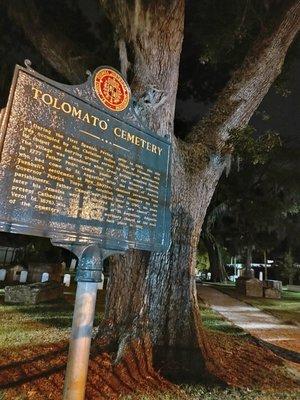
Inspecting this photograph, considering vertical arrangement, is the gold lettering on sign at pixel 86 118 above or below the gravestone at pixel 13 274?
above

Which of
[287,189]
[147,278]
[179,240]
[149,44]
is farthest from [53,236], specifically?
[287,189]

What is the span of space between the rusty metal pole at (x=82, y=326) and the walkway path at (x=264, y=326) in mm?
4337

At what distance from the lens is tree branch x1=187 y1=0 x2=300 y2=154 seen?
610 cm

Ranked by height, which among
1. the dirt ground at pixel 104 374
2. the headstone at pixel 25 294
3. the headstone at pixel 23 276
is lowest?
the dirt ground at pixel 104 374

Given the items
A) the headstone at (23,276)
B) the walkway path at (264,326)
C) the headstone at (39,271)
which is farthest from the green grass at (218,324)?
the headstone at (23,276)

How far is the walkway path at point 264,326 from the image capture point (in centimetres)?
687

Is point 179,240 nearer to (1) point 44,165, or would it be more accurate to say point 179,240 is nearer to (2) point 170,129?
(2) point 170,129

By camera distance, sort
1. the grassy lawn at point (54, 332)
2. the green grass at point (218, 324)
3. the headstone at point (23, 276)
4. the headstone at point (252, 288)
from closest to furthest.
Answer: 1. the grassy lawn at point (54, 332)
2. the green grass at point (218, 324)
3. the headstone at point (23, 276)
4. the headstone at point (252, 288)

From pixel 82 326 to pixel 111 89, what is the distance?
2.44m

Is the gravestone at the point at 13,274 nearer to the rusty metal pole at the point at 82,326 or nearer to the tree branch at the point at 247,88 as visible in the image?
the tree branch at the point at 247,88

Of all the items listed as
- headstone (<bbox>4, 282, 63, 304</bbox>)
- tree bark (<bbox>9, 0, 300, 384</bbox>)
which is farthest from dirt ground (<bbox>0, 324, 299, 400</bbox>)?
headstone (<bbox>4, 282, 63, 304</bbox>)

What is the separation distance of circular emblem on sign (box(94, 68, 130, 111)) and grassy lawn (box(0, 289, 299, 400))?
317cm

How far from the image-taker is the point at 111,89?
3.81 metres

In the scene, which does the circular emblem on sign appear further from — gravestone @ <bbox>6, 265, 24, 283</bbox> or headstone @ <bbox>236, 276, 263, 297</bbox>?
headstone @ <bbox>236, 276, 263, 297</bbox>
